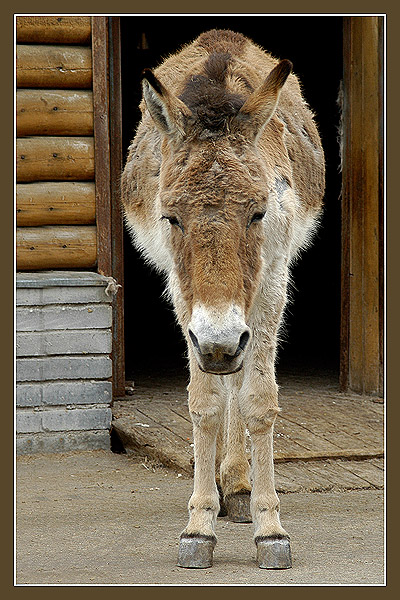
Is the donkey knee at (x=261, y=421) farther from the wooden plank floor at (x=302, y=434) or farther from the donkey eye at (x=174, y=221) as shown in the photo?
the wooden plank floor at (x=302, y=434)

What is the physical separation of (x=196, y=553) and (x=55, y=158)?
4057 millimetres

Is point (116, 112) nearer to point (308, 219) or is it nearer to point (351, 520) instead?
point (308, 219)

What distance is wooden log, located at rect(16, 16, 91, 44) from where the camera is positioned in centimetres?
747

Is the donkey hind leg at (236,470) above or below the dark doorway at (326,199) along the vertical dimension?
below

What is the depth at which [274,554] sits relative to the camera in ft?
14.9

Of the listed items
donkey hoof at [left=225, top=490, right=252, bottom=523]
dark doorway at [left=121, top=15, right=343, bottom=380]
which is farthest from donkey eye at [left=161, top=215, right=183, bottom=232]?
dark doorway at [left=121, top=15, right=343, bottom=380]

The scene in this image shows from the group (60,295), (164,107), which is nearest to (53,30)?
(60,295)

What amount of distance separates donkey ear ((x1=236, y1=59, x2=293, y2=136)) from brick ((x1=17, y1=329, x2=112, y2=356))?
3.46 m

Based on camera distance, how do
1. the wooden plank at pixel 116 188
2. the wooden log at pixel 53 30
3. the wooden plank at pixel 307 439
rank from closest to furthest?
1. the wooden plank at pixel 307 439
2. the wooden log at pixel 53 30
3. the wooden plank at pixel 116 188

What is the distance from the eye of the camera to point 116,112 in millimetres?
8227

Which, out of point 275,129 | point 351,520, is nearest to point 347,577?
point 351,520

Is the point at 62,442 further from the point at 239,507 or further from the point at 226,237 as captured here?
the point at 226,237

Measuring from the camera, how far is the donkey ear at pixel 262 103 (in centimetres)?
434

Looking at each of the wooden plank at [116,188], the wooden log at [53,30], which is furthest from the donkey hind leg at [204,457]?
the wooden log at [53,30]
